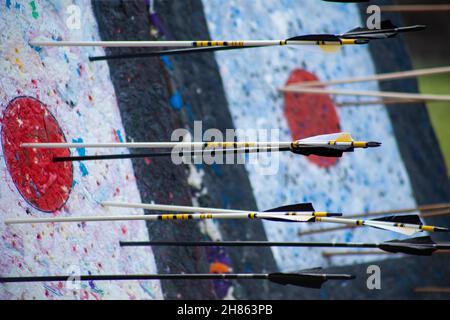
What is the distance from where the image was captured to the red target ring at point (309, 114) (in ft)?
13.2

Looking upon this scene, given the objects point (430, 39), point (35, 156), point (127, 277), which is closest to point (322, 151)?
point (127, 277)

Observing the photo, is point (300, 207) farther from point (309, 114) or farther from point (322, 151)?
point (309, 114)

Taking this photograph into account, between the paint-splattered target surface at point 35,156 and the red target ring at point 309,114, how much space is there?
1.53m

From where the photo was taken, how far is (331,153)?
89.0 inches

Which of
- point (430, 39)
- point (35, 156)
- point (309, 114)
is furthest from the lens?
point (430, 39)

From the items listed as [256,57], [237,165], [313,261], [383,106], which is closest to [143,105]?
[237,165]

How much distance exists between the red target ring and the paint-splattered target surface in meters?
1.53

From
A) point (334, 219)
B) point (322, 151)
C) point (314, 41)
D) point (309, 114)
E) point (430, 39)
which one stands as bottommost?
point (334, 219)

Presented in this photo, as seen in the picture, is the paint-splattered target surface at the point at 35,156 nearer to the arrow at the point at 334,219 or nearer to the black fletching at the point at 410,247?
the arrow at the point at 334,219

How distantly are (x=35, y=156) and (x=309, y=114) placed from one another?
72.5 inches

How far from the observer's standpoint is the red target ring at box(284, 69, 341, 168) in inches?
158

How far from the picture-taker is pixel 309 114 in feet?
13.5

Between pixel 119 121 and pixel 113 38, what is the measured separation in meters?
0.29

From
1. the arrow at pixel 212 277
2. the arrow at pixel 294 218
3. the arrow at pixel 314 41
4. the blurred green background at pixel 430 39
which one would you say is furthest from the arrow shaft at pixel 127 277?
the blurred green background at pixel 430 39
